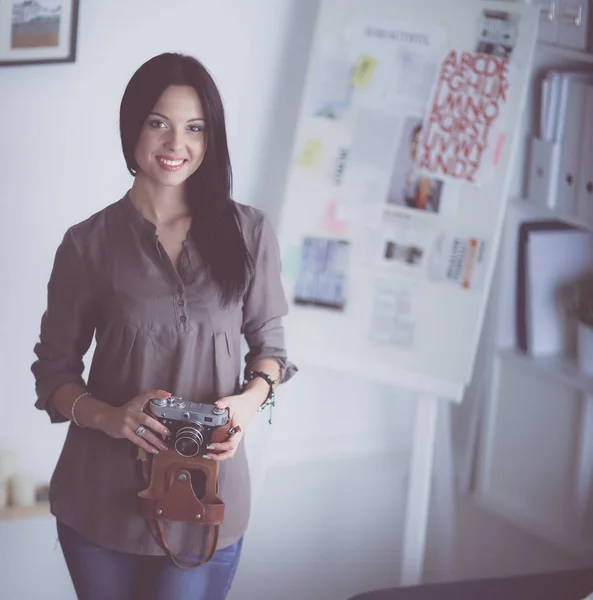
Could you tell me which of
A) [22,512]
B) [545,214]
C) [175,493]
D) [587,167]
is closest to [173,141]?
[175,493]

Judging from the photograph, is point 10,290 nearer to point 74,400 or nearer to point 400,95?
point 74,400

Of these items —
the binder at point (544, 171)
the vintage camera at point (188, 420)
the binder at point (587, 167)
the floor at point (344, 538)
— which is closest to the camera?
the vintage camera at point (188, 420)

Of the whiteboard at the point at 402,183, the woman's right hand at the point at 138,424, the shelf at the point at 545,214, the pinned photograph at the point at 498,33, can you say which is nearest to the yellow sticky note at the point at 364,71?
the whiteboard at the point at 402,183

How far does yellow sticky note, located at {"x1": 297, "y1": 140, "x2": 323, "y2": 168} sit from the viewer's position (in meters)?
2.05

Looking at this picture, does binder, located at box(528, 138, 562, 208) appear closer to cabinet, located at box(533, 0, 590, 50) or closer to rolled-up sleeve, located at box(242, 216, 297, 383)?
cabinet, located at box(533, 0, 590, 50)

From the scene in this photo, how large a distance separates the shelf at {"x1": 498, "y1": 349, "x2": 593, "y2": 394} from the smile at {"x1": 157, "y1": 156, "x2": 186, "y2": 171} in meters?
1.31

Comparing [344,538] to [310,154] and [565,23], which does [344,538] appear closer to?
[310,154]

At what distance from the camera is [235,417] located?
1434mm

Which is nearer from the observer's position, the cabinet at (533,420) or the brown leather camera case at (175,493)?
the brown leather camera case at (175,493)

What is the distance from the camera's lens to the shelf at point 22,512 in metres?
1.82

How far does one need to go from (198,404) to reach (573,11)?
1.43 meters

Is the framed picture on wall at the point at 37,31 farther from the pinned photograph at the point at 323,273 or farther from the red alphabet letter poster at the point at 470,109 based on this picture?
the red alphabet letter poster at the point at 470,109

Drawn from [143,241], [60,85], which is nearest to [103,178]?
[60,85]

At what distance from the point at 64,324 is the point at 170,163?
302 mm
